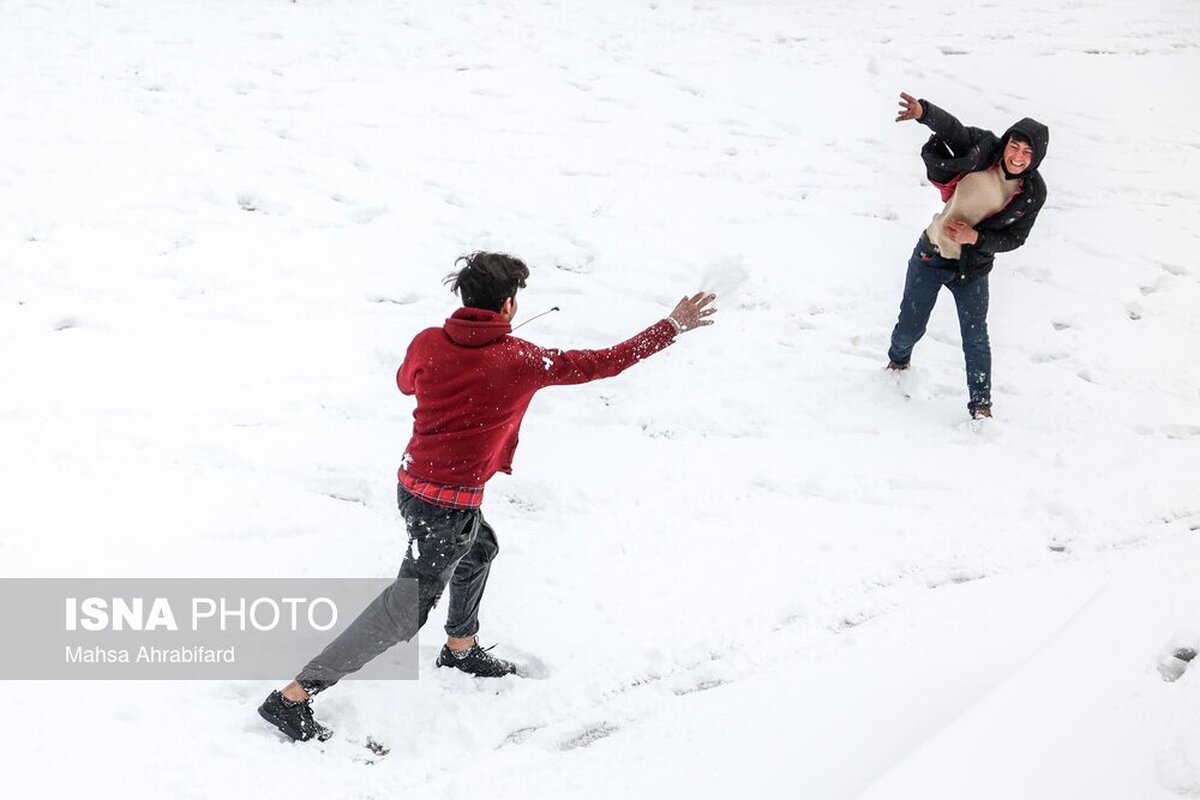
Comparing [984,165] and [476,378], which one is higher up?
[984,165]

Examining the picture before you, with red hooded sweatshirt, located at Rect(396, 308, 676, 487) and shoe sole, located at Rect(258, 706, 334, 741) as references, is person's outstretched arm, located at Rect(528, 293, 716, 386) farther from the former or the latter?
shoe sole, located at Rect(258, 706, 334, 741)

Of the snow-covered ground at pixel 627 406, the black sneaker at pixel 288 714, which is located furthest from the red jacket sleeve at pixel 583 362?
the black sneaker at pixel 288 714

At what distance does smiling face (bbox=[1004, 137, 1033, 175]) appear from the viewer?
452cm

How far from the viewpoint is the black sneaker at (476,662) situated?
365 cm

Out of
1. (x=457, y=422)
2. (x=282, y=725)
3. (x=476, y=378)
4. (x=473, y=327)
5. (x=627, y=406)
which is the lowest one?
(x=282, y=725)

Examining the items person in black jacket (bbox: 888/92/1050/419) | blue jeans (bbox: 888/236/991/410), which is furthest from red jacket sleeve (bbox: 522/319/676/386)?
blue jeans (bbox: 888/236/991/410)

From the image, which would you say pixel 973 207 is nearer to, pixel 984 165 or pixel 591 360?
pixel 984 165

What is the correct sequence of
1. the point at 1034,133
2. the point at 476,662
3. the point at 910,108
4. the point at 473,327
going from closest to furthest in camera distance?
the point at 473,327, the point at 476,662, the point at 1034,133, the point at 910,108

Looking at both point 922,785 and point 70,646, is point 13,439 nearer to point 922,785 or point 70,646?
point 70,646

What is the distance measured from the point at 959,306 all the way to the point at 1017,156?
883 mm

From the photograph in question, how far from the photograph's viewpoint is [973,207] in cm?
480

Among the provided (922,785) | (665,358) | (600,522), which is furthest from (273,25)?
(922,785)

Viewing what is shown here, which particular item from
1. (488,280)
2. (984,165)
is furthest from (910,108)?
(488,280)

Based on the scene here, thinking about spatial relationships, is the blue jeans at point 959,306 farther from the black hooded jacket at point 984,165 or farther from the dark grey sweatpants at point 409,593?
the dark grey sweatpants at point 409,593
